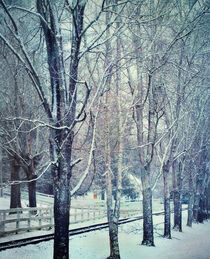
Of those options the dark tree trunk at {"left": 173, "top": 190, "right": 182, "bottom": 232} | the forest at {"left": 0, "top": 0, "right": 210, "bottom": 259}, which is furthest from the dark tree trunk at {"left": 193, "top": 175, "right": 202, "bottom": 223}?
the dark tree trunk at {"left": 173, "top": 190, "right": 182, "bottom": 232}

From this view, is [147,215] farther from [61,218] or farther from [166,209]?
[61,218]

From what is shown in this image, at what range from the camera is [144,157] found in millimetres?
11742

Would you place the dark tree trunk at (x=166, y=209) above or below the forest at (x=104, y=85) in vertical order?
below

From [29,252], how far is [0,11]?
24.8ft

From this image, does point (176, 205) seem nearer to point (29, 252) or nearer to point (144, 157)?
point (144, 157)

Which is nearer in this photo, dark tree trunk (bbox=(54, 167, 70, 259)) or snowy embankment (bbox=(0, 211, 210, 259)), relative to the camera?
dark tree trunk (bbox=(54, 167, 70, 259))

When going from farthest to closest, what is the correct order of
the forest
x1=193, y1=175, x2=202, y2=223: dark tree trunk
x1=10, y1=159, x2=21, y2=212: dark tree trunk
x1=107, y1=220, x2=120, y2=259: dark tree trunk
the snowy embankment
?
x1=193, y1=175, x2=202, y2=223: dark tree trunk, x1=10, y1=159, x2=21, y2=212: dark tree trunk, the snowy embankment, x1=107, y1=220, x2=120, y2=259: dark tree trunk, the forest

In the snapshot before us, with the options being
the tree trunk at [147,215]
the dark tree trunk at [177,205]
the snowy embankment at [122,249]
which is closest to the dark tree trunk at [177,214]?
the dark tree trunk at [177,205]

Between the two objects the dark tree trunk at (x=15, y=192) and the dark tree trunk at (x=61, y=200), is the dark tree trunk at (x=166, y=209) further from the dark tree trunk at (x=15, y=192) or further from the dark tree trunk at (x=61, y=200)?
the dark tree trunk at (x=15, y=192)

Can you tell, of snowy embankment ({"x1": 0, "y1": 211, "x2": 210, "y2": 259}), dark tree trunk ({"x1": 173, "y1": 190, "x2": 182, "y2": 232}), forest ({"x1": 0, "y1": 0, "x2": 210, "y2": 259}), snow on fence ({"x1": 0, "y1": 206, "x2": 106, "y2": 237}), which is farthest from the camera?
dark tree trunk ({"x1": 173, "y1": 190, "x2": 182, "y2": 232})

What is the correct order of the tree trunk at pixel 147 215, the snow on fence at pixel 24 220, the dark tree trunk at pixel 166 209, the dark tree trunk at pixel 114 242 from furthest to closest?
the dark tree trunk at pixel 166 209
the snow on fence at pixel 24 220
the tree trunk at pixel 147 215
the dark tree trunk at pixel 114 242

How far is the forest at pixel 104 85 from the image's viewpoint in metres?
5.88

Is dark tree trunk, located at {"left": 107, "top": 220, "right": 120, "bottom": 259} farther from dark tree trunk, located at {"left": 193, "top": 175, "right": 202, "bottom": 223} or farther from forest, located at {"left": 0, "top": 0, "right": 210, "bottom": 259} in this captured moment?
dark tree trunk, located at {"left": 193, "top": 175, "right": 202, "bottom": 223}

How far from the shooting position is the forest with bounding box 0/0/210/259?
5.88 meters
